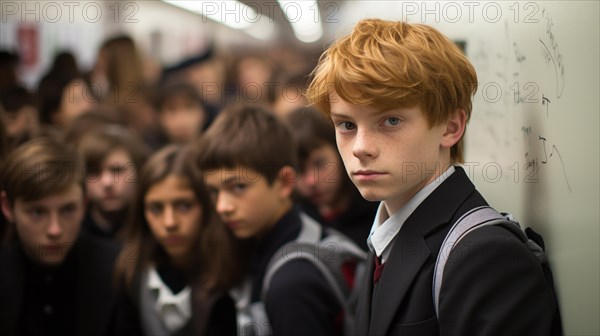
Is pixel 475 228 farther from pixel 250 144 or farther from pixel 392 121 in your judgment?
pixel 250 144

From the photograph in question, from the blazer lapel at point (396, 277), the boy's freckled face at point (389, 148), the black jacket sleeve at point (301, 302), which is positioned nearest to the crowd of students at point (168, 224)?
the black jacket sleeve at point (301, 302)

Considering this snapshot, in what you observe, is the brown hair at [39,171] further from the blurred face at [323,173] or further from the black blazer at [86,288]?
the blurred face at [323,173]

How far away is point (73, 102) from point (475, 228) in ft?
9.42

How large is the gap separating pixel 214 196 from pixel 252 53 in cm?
310

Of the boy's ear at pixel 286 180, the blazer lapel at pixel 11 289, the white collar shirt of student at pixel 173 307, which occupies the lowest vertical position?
the white collar shirt of student at pixel 173 307

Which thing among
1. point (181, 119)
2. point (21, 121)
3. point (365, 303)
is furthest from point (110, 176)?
point (365, 303)

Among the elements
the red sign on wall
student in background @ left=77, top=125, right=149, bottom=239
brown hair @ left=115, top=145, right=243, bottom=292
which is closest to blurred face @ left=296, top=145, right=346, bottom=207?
brown hair @ left=115, top=145, right=243, bottom=292

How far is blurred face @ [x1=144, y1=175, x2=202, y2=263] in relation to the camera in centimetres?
234

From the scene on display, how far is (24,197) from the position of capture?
6.98 feet

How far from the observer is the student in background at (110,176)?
2668 millimetres

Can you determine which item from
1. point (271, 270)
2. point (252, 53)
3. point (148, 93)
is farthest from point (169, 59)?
point (271, 270)

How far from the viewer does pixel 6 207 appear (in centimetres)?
216

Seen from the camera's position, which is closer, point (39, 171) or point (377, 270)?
point (377, 270)

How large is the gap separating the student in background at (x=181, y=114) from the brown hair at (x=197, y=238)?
97 centimetres
